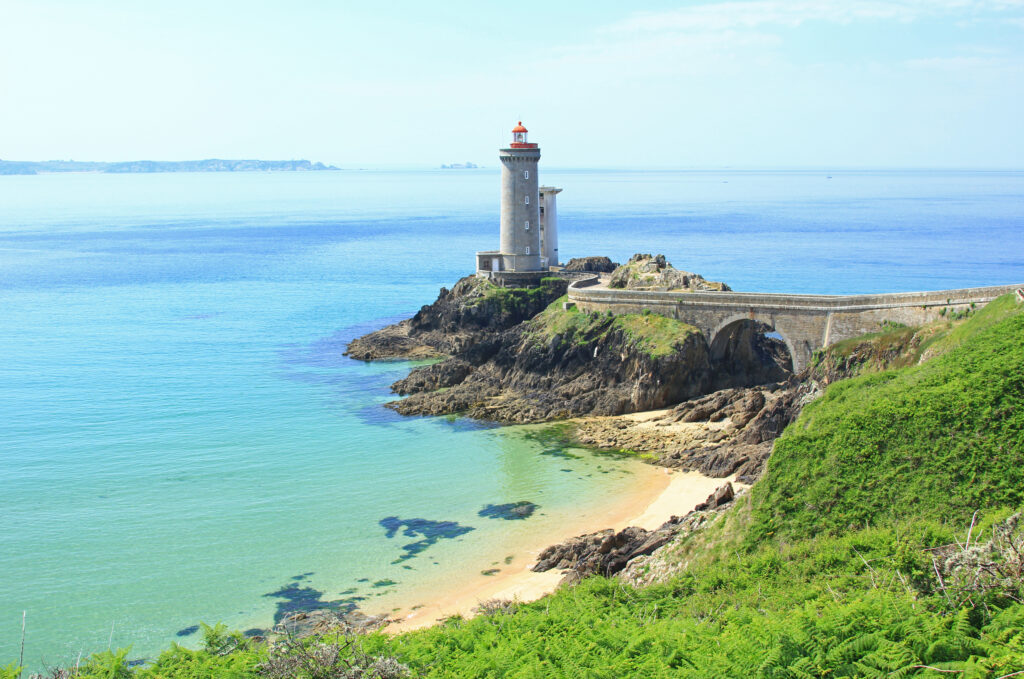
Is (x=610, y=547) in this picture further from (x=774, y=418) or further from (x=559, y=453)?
Answer: (x=774, y=418)

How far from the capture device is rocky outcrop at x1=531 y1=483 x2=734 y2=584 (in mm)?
24188

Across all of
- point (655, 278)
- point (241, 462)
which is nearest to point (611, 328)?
point (655, 278)

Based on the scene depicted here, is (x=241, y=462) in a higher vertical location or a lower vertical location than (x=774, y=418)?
lower

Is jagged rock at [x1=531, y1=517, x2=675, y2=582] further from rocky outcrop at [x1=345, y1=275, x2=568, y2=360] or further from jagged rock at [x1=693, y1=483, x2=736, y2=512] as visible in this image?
rocky outcrop at [x1=345, y1=275, x2=568, y2=360]

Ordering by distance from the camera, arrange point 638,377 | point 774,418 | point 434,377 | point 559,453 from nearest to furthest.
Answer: point 774,418, point 559,453, point 638,377, point 434,377

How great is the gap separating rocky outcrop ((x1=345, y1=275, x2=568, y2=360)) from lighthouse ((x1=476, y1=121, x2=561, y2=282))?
171cm

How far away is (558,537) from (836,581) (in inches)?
489

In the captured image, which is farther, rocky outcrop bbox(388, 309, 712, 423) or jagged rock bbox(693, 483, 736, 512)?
rocky outcrop bbox(388, 309, 712, 423)

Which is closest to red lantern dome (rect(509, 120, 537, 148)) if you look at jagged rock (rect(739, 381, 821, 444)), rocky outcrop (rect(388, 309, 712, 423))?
rocky outcrop (rect(388, 309, 712, 423))

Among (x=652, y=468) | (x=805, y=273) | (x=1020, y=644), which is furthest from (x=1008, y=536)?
(x=805, y=273)

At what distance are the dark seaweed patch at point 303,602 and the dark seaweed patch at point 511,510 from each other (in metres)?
7.03

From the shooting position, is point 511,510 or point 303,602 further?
point 511,510

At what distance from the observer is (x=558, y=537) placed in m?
28.8

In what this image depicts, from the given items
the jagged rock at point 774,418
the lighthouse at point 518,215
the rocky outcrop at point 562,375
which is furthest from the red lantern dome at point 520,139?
the jagged rock at point 774,418
